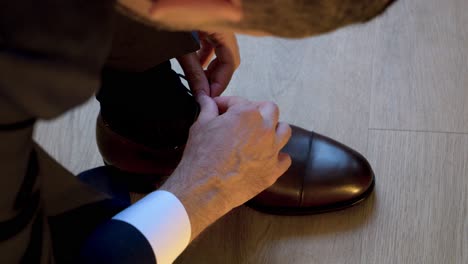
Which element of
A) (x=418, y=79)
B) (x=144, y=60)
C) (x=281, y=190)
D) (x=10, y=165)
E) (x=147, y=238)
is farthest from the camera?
(x=418, y=79)

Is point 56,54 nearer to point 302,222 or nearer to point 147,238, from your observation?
point 147,238

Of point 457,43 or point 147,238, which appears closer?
point 147,238

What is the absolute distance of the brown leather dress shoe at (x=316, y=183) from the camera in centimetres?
86

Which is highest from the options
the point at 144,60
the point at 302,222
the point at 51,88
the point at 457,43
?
the point at 51,88

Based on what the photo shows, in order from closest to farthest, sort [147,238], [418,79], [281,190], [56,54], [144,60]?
1. [56,54]
2. [147,238]
3. [144,60]
4. [281,190]
5. [418,79]

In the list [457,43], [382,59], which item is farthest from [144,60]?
[457,43]

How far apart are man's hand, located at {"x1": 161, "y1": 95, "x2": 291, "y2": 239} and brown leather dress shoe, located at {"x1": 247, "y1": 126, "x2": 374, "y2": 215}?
11 cm

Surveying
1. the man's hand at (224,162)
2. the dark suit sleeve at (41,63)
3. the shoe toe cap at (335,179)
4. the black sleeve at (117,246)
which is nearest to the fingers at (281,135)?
the man's hand at (224,162)

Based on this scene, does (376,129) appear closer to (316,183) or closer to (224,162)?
(316,183)

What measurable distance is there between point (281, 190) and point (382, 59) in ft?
1.19

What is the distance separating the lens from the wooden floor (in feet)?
2.83

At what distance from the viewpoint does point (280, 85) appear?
3.41ft

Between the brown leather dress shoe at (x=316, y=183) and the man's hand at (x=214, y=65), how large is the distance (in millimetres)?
156

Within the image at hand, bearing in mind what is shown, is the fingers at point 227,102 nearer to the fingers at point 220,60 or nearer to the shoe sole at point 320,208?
the fingers at point 220,60
